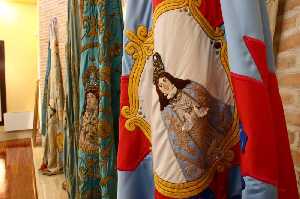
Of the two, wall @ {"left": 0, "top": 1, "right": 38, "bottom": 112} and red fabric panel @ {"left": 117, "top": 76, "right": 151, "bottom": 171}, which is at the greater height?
wall @ {"left": 0, "top": 1, "right": 38, "bottom": 112}

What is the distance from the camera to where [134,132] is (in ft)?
2.09

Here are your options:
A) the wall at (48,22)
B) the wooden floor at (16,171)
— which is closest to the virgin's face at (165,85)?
the wall at (48,22)

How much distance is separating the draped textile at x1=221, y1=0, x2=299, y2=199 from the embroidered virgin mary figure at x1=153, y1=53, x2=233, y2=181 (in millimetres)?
74

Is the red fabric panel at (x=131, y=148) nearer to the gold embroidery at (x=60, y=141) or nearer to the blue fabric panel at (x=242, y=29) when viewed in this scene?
the blue fabric panel at (x=242, y=29)

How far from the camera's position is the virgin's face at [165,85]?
1.68 feet

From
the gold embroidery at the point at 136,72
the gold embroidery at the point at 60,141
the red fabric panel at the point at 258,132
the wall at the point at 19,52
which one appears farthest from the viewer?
the wall at the point at 19,52

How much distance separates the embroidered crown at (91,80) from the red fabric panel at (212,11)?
508 millimetres

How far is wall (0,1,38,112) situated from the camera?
16.1 feet

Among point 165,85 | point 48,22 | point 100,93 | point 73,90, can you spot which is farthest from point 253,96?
point 48,22

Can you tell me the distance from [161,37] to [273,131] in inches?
10.0

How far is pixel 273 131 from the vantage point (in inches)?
17.6

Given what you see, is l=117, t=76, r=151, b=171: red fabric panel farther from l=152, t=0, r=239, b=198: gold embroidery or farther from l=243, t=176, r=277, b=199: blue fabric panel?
l=243, t=176, r=277, b=199: blue fabric panel

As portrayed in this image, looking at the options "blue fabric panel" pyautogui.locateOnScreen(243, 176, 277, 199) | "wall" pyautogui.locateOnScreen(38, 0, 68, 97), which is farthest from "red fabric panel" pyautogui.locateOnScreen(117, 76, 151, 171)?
"wall" pyautogui.locateOnScreen(38, 0, 68, 97)

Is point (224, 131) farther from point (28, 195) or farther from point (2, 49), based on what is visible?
point (2, 49)
